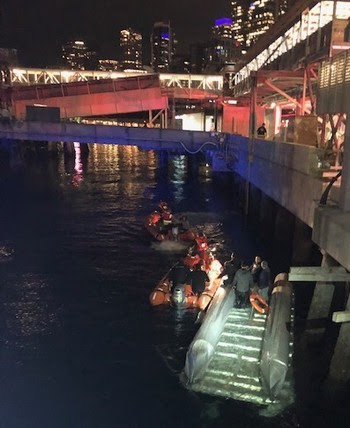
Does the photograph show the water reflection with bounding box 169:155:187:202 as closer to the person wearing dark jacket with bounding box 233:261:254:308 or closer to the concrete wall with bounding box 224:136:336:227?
the concrete wall with bounding box 224:136:336:227

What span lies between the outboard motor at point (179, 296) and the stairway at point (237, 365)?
2.38 metres

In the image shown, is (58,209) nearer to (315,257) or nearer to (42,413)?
(315,257)

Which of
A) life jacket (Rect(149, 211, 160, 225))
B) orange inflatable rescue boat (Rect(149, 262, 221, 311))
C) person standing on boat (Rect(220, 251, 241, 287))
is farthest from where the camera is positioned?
life jacket (Rect(149, 211, 160, 225))

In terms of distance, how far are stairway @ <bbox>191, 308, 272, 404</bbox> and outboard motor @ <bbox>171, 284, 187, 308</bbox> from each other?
2.38 m

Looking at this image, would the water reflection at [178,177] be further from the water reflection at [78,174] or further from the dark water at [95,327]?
the water reflection at [78,174]

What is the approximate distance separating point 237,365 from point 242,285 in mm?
3263

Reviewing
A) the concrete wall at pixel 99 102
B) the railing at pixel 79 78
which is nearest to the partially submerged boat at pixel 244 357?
the concrete wall at pixel 99 102

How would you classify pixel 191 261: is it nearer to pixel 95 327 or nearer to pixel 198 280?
pixel 198 280

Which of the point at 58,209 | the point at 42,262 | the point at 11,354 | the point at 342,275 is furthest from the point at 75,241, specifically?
the point at 342,275

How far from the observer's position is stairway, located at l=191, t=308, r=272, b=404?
433 inches

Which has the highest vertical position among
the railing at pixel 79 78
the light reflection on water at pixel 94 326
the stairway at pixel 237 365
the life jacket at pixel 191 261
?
the railing at pixel 79 78

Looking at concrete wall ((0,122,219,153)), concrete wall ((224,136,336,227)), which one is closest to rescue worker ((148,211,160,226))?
concrete wall ((224,136,336,227))

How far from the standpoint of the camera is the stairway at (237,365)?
11008 millimetres

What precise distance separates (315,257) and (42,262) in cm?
1334
